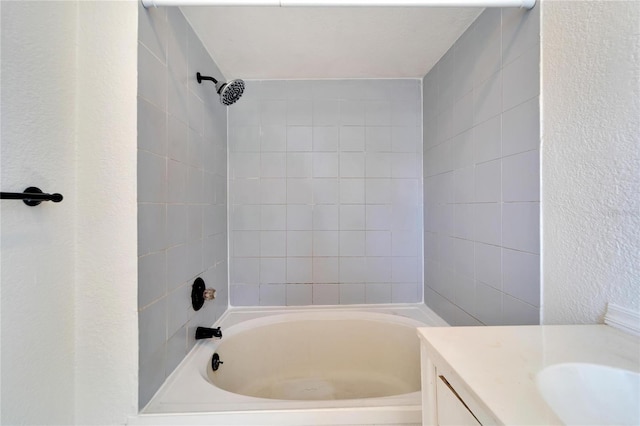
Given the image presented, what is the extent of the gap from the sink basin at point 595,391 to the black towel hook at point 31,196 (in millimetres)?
1071

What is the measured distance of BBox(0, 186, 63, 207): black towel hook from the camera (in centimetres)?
53

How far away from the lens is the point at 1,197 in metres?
0.52

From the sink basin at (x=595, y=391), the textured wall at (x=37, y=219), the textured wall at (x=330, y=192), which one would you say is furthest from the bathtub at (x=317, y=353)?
the sink basin at (x=595, y=391)

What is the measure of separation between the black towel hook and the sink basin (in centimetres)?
107

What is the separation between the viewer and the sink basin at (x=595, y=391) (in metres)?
0.42

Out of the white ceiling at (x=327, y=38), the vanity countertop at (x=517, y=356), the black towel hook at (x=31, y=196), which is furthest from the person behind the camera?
the white ceiling at (x=327, y=38)

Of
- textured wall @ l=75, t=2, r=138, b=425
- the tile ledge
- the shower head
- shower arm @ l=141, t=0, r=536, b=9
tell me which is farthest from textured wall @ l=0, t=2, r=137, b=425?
the tile ledge

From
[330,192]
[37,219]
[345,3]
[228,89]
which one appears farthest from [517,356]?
[228,89]

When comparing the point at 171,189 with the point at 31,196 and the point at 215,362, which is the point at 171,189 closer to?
the point at 31,196

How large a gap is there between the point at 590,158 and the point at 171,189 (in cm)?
132

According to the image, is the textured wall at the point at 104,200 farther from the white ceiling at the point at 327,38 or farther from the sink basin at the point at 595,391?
the sink basin at the point at 595,391

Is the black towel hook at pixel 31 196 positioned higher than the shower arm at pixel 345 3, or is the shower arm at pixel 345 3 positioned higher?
the shower arm at pixel 345 3

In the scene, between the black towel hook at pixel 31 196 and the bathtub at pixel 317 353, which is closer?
the black towel hook at pixel 31 196

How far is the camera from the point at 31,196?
576 mm
